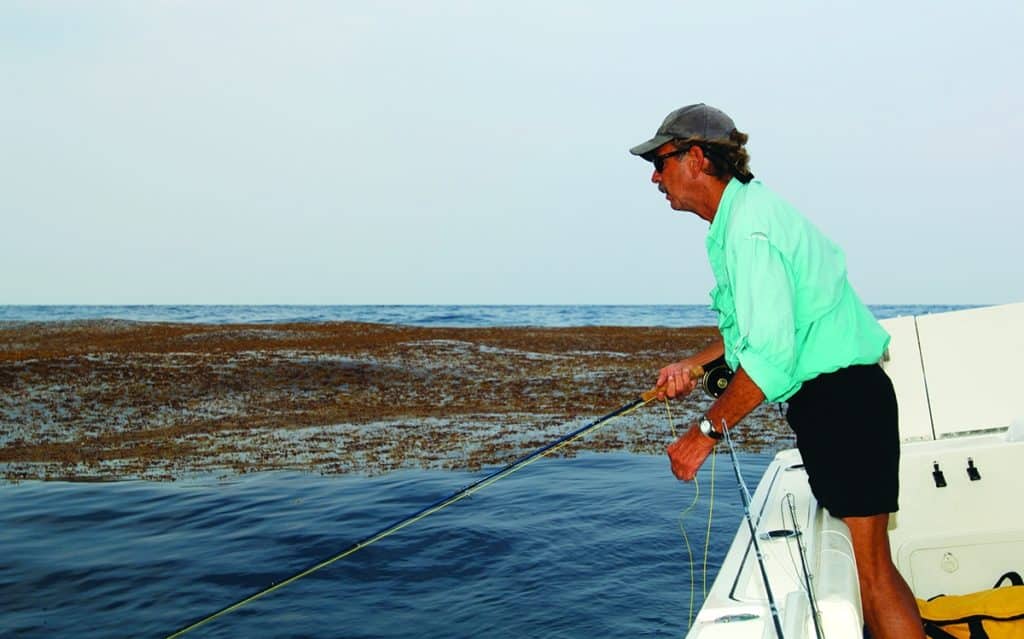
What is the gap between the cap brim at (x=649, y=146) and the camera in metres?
2.61

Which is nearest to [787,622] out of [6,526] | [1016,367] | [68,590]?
[1016,367]

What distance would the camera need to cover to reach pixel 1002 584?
13.0 feet

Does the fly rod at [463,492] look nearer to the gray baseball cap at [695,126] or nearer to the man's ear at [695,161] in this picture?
the man's ear at [695,161]

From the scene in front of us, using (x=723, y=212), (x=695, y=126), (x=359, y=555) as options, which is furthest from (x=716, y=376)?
(x=359, y=555)

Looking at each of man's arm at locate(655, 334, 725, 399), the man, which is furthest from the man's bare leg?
man's arm at locate(655, 334, 725, 399)

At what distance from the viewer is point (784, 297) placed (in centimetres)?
235

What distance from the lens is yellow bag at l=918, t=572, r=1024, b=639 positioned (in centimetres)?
299

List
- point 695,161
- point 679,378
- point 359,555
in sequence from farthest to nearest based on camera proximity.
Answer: point 359,555 → point 679,378 → point 695,161

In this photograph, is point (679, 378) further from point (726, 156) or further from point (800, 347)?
point (726, 156)

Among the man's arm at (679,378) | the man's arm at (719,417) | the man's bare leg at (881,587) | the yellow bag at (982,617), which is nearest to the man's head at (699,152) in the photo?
the man's arm at (719,417)

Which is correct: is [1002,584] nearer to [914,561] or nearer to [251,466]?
[914,561]

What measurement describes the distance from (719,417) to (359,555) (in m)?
5.07

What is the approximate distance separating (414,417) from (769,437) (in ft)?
19.6

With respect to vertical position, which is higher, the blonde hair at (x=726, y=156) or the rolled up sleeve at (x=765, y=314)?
the blonde hair at (x=726, y=156)
